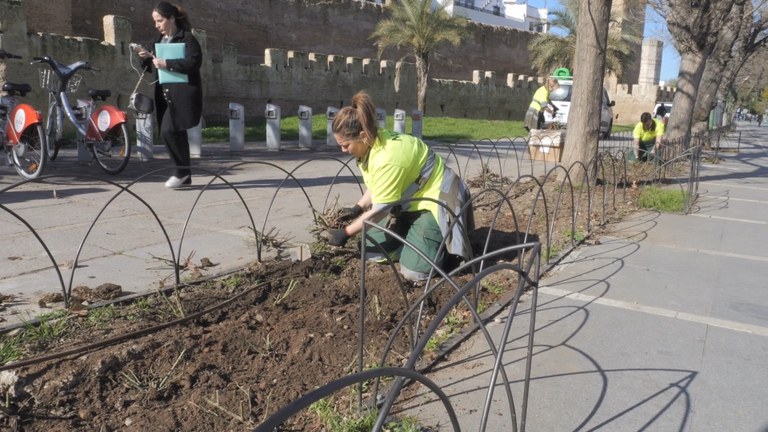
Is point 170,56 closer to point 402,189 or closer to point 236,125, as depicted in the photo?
point 402,189

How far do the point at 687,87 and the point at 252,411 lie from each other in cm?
1416

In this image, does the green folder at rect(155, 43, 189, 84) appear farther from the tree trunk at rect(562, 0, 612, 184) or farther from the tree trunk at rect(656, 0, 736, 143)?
the tree trunk at rect(656, 0, 736, 143)

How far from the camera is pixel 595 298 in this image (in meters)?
4.59

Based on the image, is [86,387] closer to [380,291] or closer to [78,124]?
[380,291]

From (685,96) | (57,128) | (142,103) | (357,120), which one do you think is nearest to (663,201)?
(357,120)

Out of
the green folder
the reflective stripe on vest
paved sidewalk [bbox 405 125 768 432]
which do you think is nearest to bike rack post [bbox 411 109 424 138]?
the green folder

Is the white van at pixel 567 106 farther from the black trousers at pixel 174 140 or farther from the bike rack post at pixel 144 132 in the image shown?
the black trousers at pixel 174 140

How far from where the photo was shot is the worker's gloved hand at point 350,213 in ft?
16.4

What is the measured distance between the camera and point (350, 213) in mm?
5012

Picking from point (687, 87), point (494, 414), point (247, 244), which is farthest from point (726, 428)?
point (687, 87)

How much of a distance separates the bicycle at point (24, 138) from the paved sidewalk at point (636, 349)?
5.93 metres

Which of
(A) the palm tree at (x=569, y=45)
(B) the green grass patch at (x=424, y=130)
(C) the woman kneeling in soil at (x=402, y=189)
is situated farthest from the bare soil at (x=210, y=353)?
(A) the palm tree at (x=569, y=45)

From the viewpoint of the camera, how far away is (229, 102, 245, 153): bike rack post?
1188cm

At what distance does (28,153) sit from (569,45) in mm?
30933
